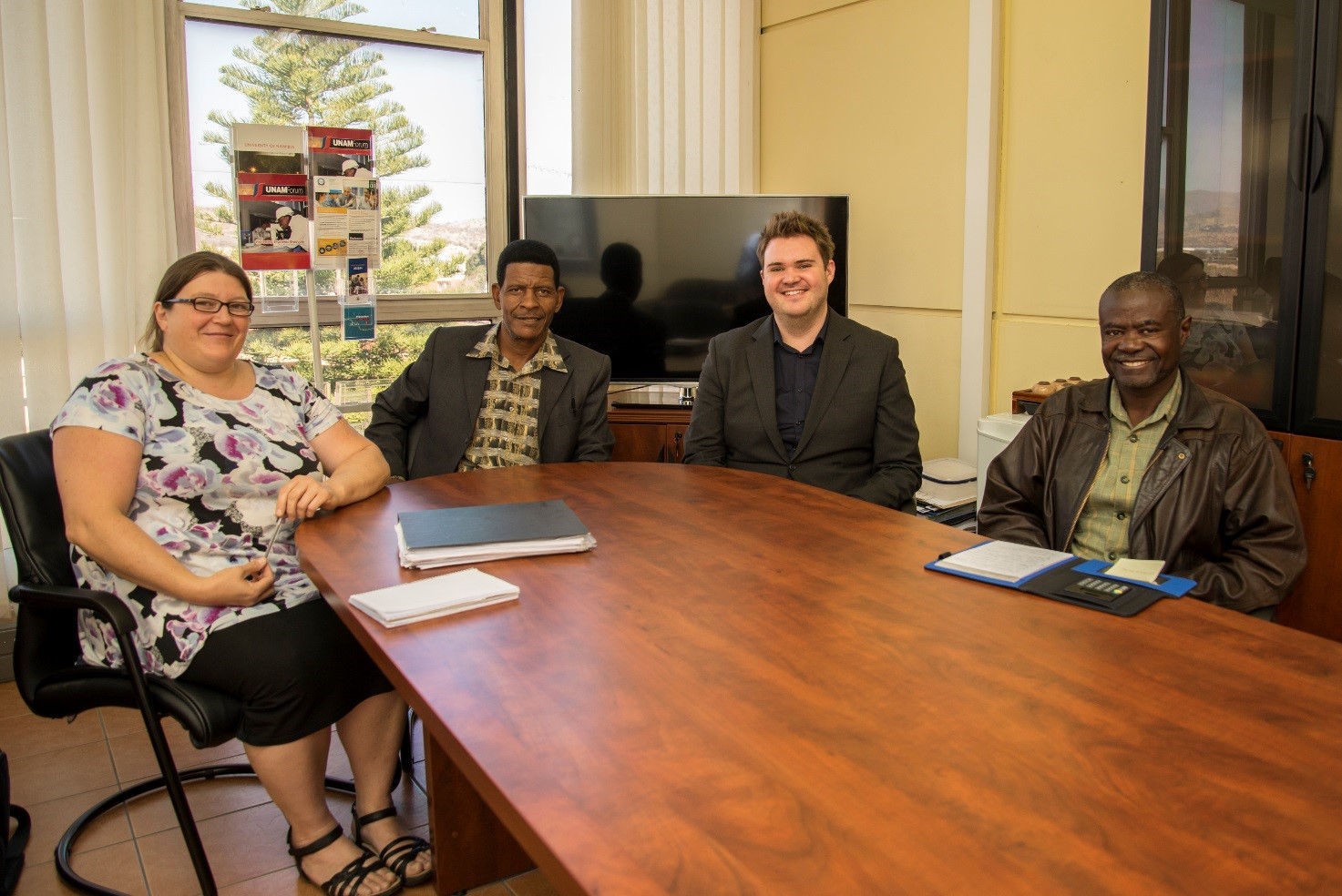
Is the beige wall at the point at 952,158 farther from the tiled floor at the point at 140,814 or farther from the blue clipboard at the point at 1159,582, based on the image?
the tiled floor at the point at 140,814

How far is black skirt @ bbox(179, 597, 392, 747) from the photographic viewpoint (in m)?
2.15

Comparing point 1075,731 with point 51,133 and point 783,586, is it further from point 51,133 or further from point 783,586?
point 51,133

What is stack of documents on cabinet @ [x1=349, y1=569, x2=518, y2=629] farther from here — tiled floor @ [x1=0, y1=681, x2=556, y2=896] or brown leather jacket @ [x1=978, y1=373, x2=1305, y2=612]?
brown leather jacket @ [x1=978, y1=373, x2=1305, y2=612]

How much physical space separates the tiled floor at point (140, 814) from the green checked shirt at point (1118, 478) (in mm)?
1416

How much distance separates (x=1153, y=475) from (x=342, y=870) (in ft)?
6.23

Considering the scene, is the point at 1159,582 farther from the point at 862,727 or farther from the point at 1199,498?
the point at 862,727

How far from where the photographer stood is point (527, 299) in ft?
10.7

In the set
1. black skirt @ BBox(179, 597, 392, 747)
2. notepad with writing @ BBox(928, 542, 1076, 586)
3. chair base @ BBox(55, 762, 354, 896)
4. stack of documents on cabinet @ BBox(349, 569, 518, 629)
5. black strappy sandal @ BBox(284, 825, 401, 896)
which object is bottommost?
chair base @ BBox(55, 762, 354, 896)

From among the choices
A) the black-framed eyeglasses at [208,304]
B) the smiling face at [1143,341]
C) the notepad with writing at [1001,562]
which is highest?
the black-framed eyeglasses at [208,304]

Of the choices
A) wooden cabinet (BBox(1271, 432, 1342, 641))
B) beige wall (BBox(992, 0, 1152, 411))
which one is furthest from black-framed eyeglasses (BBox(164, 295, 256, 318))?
beige wall (BBox(992, 0, 1152, 411))

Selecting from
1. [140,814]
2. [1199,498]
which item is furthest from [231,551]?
[1199,498]

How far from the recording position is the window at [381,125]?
4.17 meters

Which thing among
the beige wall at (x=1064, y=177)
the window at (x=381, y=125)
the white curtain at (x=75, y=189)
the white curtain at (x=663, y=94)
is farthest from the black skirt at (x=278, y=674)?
the white curtain at (x=663, y=94)

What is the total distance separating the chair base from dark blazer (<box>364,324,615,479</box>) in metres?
0.93
